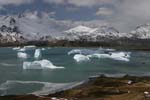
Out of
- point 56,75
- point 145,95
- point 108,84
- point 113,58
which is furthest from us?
point 113,58

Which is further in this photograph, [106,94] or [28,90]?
[28,90]

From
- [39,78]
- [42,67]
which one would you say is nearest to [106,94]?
[39,78]

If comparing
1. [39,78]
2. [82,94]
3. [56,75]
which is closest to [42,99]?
[82,94]

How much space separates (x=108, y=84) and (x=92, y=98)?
10.1 m

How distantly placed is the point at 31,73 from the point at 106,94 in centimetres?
2942

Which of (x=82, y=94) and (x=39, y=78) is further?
(x=39, y=78)

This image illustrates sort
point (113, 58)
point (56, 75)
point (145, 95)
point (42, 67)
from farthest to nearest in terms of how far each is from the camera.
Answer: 1. point (113, 58)
2. point (42, 67)
3. point (56, 75)
4. point (145, 95)

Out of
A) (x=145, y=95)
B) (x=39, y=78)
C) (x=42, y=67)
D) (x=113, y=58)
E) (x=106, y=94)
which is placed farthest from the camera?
(x=113, y=58)

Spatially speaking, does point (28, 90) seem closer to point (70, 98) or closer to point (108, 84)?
point (108, 84)

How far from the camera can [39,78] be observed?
2248 inches

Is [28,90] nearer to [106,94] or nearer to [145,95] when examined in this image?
[106,94]

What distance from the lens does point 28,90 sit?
44281 mm

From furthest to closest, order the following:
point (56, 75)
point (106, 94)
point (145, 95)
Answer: point (56, 75) < point (106, 94) < point (145, 95)

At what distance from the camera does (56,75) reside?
61094 millimetres
